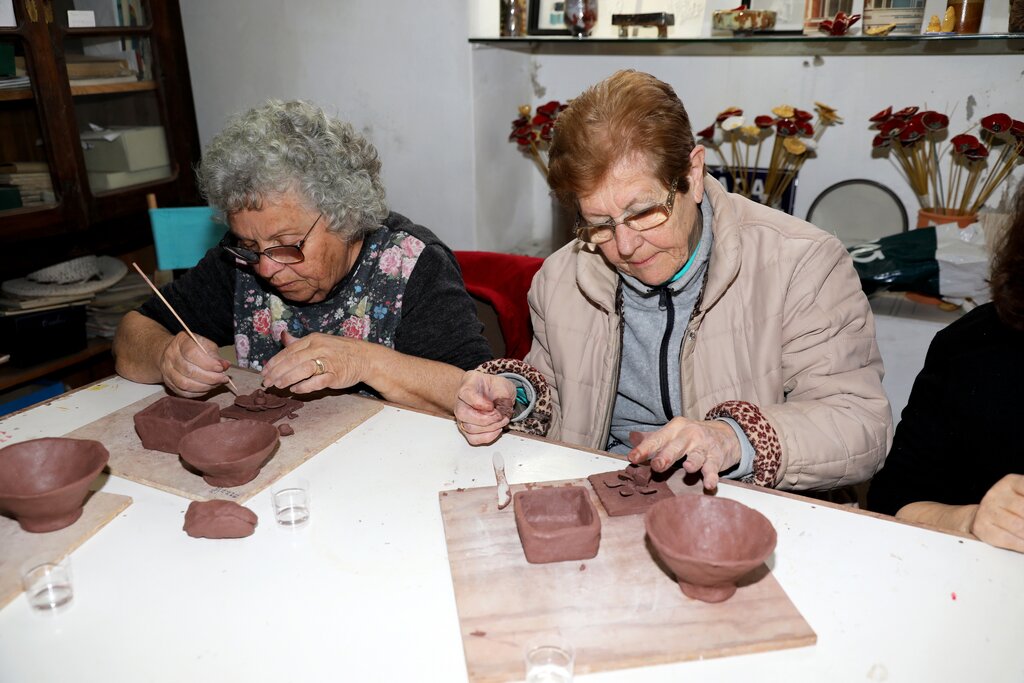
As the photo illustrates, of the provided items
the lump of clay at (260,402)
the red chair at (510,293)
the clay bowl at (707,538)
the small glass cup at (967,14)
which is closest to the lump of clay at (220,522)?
the lump of clay at (260,402)

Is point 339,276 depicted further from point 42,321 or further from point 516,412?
point 42,321

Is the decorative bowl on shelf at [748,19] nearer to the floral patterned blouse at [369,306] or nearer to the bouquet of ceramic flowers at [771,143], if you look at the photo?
the bouquet of ceramic flowers at [771,143]

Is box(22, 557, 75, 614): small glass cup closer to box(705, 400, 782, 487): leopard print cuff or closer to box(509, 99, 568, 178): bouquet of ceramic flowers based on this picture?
box(705, 400, 782, 487): leopard print cuff

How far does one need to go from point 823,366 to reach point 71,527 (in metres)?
1.41

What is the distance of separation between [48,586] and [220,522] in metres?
0.25

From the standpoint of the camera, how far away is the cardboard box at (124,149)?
322 centimetres

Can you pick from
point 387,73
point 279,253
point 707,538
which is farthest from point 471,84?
point 707,538

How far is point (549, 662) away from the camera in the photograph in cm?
100

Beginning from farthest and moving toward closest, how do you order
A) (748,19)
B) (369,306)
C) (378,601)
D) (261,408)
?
(748,19)
(369,306)
(261,408)
(378,601)

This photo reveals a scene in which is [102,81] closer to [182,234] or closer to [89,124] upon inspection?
[89,124]

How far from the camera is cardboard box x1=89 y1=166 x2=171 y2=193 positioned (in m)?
3.24

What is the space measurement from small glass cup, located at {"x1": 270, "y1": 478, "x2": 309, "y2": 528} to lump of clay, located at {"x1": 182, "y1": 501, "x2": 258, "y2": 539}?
0.17 feet

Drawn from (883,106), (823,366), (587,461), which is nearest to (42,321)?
(587,461)

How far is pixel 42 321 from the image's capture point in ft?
10.2
